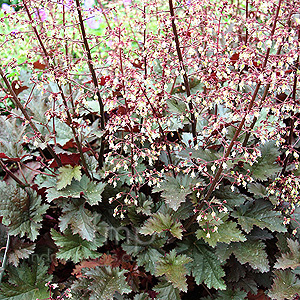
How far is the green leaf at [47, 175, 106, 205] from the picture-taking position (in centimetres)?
216

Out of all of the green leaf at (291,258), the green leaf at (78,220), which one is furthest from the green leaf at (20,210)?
the green leaf at (291,258)

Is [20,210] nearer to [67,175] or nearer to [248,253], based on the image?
[67,175]

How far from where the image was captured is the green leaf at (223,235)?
196cm

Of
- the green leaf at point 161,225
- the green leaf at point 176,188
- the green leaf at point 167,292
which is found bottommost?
the green leaf at point 167,292

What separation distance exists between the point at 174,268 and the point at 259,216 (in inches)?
28.0

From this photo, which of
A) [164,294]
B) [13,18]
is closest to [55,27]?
[13,18]

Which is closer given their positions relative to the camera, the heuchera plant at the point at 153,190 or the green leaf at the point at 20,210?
the heuchera plant at the point at 153,190

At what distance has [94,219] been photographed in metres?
2.32

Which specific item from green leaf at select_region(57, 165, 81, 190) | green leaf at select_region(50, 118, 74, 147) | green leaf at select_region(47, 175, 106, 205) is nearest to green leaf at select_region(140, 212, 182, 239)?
green leaf at select_region(47, 175, 106, 205)

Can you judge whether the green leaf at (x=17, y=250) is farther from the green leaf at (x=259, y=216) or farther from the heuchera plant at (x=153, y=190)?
the green leaf at (x=259, y=216)

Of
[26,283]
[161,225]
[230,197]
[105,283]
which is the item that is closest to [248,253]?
[230,197]

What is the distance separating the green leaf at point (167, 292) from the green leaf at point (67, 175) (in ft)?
3.04

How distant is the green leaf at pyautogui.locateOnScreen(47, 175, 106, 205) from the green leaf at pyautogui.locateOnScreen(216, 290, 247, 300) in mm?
1090

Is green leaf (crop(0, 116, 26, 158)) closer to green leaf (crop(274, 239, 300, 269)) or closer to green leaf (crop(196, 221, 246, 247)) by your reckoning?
green leaf (crop(196, 221, 246, 247))
